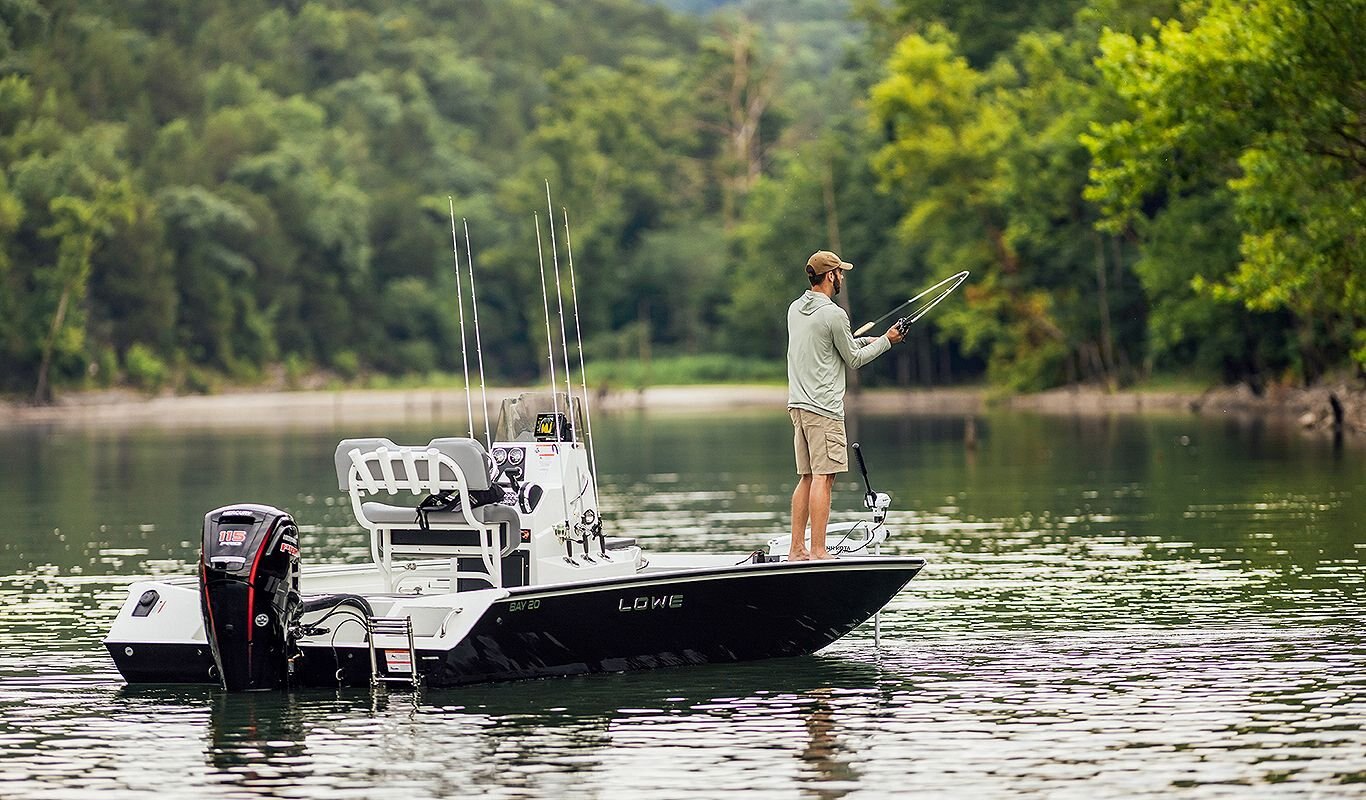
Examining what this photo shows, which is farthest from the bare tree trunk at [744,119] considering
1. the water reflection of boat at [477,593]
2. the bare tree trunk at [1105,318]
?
the water reflection of boat at [477,593]

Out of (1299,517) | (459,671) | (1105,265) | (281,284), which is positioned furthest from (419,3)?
(459,671)

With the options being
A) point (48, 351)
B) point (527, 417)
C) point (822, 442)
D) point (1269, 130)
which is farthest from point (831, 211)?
point (822, 442)

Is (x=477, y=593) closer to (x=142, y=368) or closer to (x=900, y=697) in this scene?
(x=900, y=697)

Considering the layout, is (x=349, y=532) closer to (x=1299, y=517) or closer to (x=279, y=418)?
(x=1299, y=517)

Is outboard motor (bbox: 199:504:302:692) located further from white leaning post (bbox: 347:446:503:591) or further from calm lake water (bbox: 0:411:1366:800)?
white leaning post (bbox: 347:446:503:591)

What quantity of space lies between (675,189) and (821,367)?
113317 millimetres

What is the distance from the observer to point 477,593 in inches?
543

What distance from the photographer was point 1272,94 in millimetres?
36000

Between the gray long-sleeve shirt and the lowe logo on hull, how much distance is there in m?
1.53

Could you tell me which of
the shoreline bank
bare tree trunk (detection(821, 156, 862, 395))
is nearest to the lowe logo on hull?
the shoreline bank

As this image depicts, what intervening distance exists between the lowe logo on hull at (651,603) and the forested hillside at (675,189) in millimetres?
23178

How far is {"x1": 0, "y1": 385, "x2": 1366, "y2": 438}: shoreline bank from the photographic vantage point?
217ft

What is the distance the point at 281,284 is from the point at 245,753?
102m

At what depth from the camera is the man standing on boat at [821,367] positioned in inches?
582
